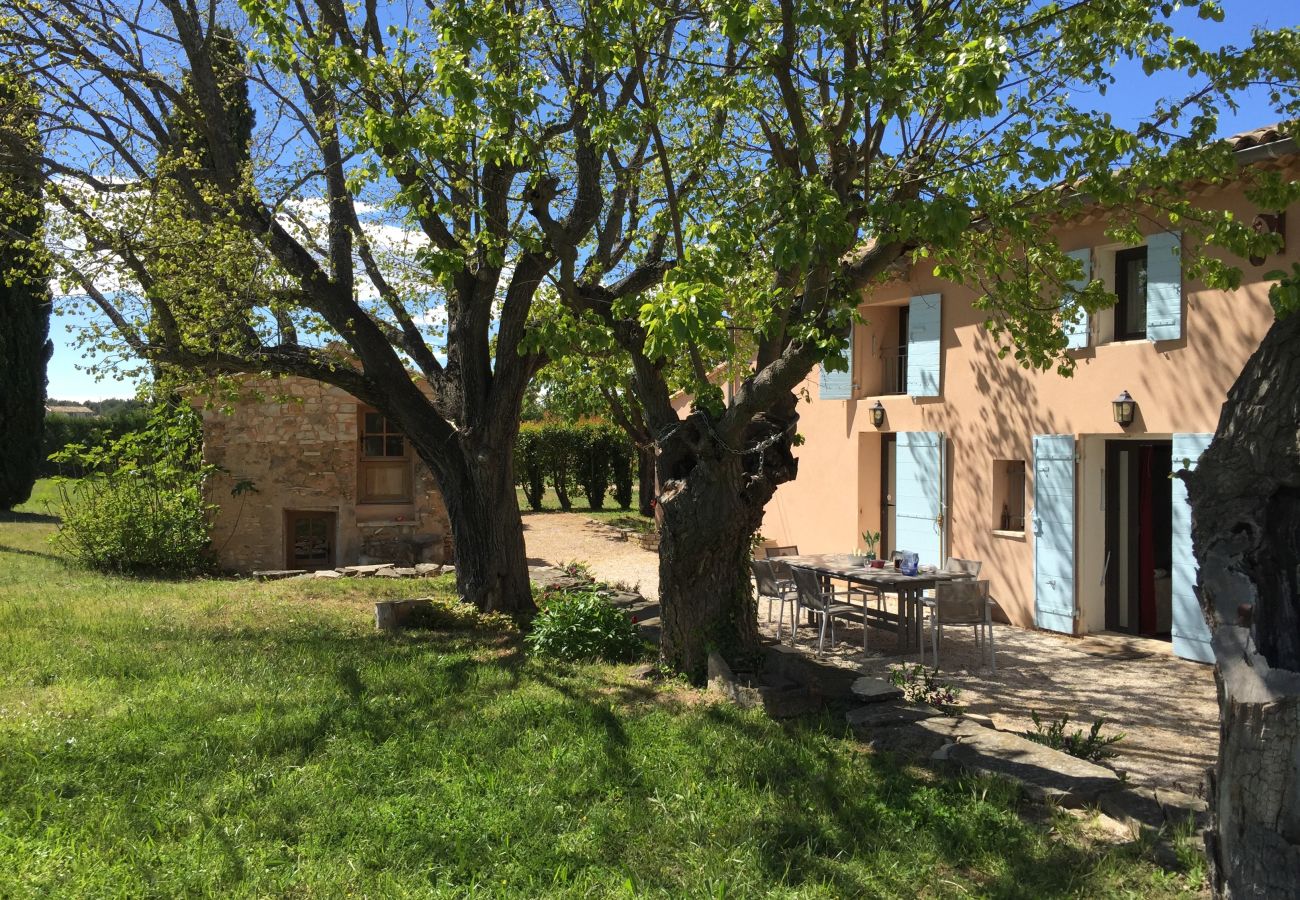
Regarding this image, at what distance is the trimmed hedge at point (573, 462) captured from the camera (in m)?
23.8

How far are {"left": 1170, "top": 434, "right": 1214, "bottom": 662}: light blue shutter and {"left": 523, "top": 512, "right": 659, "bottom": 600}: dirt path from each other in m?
5.73

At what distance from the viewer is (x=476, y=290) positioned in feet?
29.4

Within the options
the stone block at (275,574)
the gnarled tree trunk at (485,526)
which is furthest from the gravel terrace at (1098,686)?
the stone block at (275,574)

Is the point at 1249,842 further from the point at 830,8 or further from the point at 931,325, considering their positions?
A: the point at 931,325

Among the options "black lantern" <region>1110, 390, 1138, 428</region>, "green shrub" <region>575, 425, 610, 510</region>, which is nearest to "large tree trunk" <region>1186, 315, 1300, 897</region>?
"black lantern" <region>1110, 390, 1138, 428</region>

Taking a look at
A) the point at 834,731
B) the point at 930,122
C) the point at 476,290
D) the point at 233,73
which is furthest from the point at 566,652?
the point at 233,73

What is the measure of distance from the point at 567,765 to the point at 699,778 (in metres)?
0.71

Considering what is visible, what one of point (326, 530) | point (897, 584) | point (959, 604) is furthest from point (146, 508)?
point (959, 604)

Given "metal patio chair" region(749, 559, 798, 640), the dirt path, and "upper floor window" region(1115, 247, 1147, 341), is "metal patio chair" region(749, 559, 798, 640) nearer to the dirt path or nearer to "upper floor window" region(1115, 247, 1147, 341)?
the dirt path

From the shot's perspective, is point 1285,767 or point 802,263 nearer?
point 1285,767

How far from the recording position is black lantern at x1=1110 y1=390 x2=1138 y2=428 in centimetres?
905

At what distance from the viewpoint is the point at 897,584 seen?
8406 millimetres

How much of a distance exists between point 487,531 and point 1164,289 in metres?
6.84

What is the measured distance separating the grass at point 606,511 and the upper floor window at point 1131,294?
10919 millimetres
